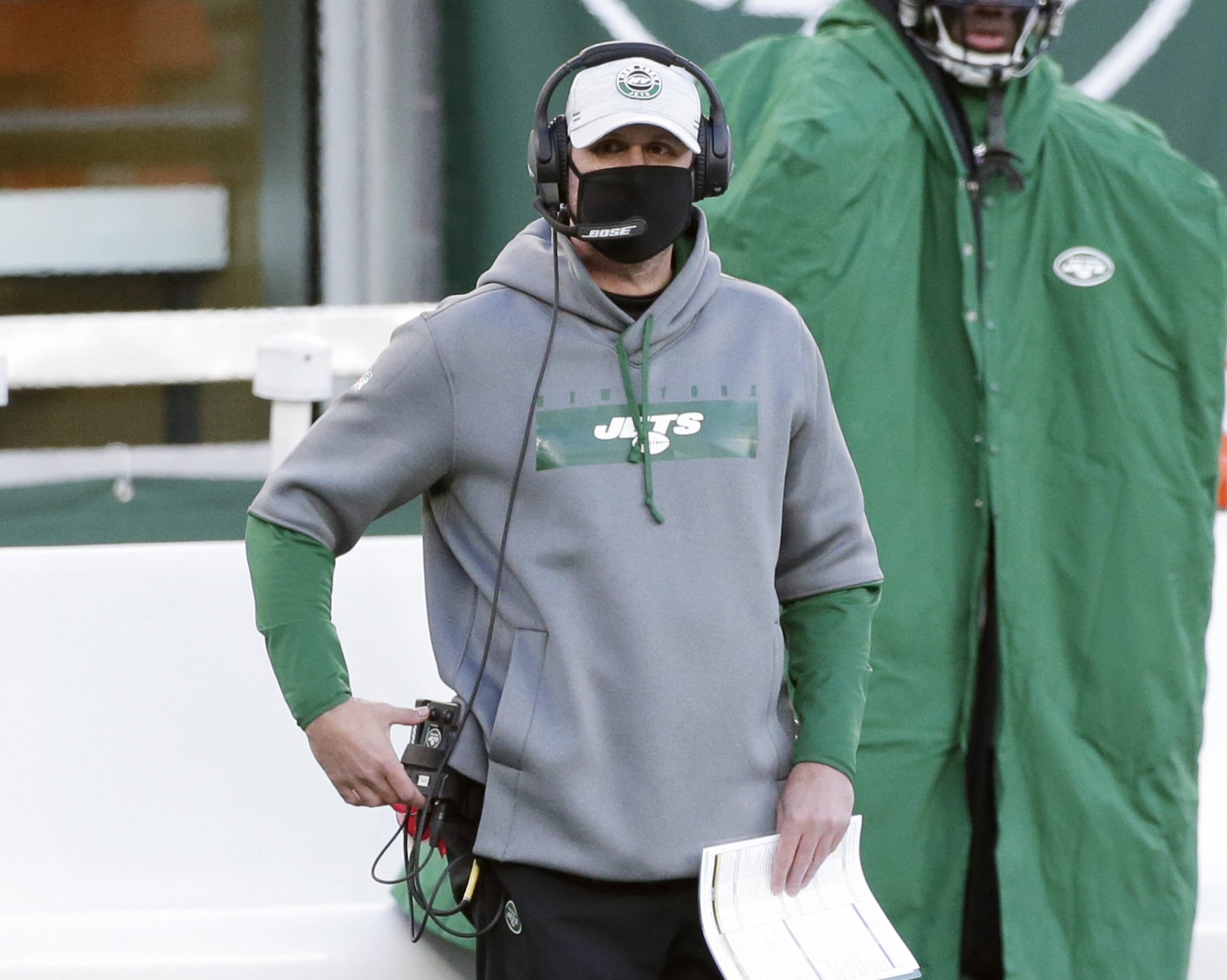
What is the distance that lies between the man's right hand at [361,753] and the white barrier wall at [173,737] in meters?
1.21

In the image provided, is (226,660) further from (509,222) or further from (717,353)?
(717,353)

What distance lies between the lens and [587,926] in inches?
Answer: 51.3

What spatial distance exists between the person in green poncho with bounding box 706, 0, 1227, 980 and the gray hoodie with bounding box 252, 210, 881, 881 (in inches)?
23.6

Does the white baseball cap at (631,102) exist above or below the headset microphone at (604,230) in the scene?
above

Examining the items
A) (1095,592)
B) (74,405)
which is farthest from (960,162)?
(74,405)

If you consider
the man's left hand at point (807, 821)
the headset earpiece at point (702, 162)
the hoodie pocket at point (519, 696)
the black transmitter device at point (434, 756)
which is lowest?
the man's left hand at point (807, 821)

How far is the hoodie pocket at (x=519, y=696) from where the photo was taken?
51.1 inches

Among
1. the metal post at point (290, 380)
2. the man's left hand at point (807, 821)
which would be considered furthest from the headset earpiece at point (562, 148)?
the metal post at point (290, 380)

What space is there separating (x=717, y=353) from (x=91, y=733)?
5.00 feet

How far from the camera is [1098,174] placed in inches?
77.8

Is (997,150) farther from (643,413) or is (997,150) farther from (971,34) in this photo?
(643,413)

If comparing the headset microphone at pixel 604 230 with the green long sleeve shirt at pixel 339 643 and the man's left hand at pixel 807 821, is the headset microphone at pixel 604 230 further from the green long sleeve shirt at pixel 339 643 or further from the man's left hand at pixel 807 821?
the man's left hand at pixel 807 821

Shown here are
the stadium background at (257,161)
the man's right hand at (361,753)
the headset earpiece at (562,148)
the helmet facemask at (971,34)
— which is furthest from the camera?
the stadium background at (257,161)

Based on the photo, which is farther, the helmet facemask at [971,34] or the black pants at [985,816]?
the black pants at [985,816]
